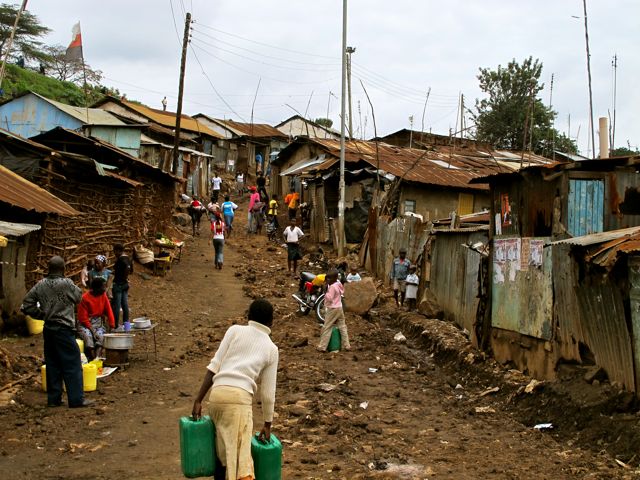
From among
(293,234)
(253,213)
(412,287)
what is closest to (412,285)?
(412,287)

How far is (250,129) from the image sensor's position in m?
53.2

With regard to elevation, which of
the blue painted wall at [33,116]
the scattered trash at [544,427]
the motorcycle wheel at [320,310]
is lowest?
the scattered trash at [544,427]

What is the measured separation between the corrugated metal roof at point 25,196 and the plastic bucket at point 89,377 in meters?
3.43

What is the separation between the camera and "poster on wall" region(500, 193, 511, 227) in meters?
11.6

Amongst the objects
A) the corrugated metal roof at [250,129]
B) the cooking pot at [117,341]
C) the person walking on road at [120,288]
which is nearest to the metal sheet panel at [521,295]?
the cooking pot at [117,341]

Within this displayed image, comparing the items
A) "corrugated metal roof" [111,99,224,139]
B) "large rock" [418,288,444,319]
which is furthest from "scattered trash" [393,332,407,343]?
"corrugated metal roof" [111,99,224,139]

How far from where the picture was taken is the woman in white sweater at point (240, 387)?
4715mm

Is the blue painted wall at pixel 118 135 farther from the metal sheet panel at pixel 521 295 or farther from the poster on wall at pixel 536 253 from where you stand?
the poster on wall at pixel 536 253

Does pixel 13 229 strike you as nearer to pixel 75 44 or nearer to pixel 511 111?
pixel 75 44

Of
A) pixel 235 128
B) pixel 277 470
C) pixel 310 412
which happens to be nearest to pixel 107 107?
pixel 235 128

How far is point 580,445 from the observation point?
750 centimetres

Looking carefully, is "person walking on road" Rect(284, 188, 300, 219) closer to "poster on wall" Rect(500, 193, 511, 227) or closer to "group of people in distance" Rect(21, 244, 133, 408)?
"poster on wall" Rect(500, 193, 511, 227)

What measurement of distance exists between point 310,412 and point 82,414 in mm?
2674

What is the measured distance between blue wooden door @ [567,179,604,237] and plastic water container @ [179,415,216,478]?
6718mm
